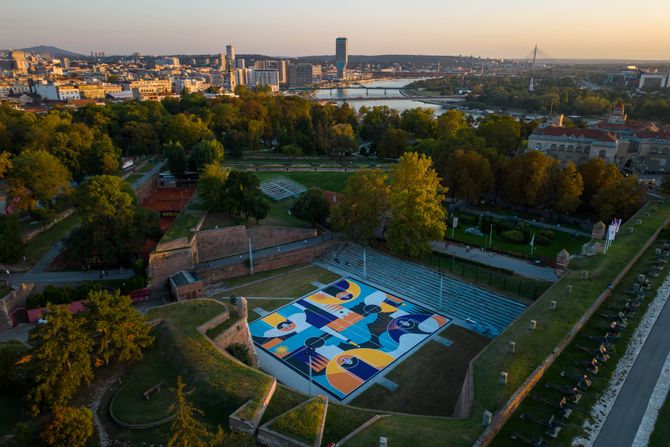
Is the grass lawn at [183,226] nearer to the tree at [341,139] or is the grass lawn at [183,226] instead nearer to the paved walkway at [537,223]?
the paved walkway at [537,223]

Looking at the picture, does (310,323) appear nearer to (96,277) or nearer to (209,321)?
(209,321)

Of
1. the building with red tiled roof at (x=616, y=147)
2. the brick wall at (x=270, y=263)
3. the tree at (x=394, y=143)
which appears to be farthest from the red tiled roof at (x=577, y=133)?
the brick wall at (x=270, y=263)

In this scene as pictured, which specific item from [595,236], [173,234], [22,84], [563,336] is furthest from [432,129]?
[22,84]

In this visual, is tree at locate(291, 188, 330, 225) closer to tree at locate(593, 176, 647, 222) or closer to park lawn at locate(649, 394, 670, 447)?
tree at locate(593, 176, 647, 222)

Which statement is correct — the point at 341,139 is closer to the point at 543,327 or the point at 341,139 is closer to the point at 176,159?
the point at 176,159

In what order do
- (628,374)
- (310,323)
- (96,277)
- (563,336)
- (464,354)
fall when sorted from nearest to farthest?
(628,374), (563,336), (464,354), (310,323), (96,277)

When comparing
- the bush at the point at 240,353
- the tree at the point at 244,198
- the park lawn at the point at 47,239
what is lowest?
the bush at the point at 240,353
